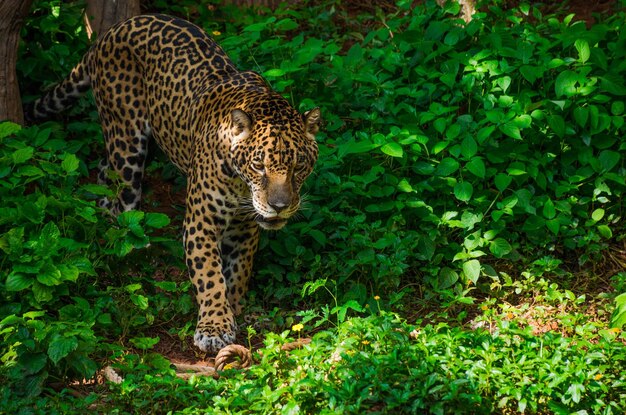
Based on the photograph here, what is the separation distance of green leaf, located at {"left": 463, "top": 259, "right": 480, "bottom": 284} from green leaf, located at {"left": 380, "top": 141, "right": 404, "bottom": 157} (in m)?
1.08

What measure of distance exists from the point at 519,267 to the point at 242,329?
2497 millimetres

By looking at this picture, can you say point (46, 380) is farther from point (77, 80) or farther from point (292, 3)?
point (292, 3)

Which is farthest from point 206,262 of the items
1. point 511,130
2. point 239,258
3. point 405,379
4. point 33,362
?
point 511,130

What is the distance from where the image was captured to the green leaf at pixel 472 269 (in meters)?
8.72

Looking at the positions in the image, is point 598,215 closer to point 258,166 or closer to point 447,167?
point 447,167

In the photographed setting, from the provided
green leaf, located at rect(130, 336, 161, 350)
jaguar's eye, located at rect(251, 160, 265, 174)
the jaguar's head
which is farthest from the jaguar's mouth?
green leaf, located at rect(130, 336, 161, 350)

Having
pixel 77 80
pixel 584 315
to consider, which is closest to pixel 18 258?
pixel 77 80

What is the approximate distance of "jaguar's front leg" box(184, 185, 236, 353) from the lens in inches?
333

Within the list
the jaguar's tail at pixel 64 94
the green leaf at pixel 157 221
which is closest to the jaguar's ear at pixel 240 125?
the green leaf at pixel 157 221

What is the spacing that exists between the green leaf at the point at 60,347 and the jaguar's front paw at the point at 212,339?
1.38 meters

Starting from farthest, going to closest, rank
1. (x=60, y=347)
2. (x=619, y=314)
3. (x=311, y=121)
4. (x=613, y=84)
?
(x=613, y=84) → (x=311, y=121) → (x=619, y=314) → (x=60, y=347)

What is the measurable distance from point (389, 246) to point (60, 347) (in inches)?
Result: 122

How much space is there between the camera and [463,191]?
29.5 ft

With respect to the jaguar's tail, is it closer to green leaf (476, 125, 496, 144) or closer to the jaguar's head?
the jaguar's head
